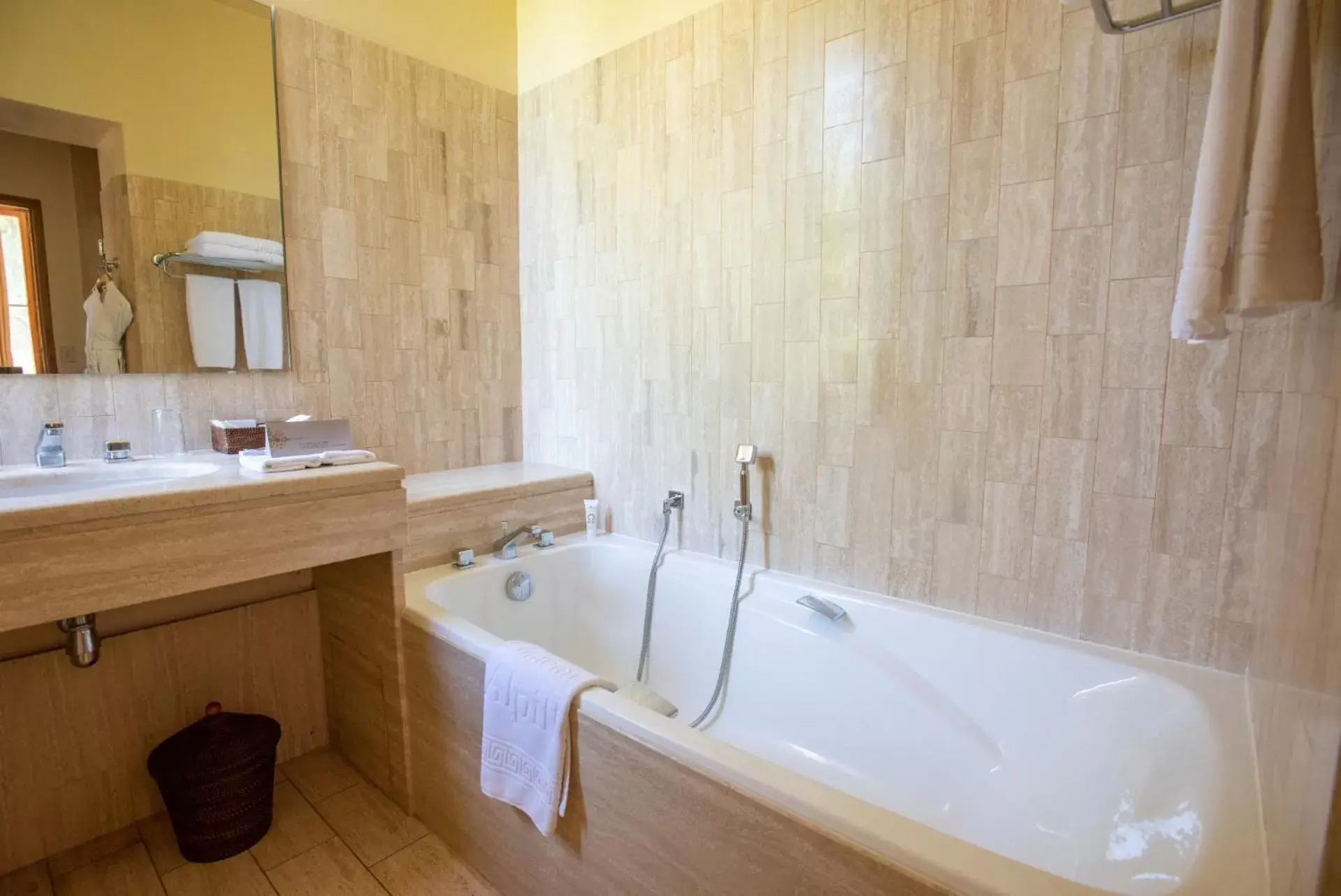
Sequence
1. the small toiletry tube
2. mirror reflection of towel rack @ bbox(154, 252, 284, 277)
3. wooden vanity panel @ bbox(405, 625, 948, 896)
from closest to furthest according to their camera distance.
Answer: wooden vanity panel @ bbox(405, 625, 948, 896) → mirror reflection of towel rack @ bbox(154, 252, 284, 277) → the small toiletry tube

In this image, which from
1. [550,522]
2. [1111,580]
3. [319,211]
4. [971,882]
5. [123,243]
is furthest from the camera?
[550,522]

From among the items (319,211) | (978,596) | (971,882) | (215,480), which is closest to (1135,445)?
(978,596)

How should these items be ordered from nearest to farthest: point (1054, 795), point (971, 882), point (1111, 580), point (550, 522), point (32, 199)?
point (971, 882) < point (1054, 795) < point (1111, 580) < point (32, 199) < point (550, 522)

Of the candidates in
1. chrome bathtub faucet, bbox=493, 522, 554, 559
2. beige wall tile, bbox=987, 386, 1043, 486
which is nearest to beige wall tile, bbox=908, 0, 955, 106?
beige wall tile, bbox=987, 386, 1043, 486

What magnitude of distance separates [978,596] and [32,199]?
264 cm

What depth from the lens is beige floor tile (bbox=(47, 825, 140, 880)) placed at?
5.56 feet

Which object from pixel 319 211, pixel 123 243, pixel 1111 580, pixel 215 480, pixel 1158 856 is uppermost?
pixel 319 211

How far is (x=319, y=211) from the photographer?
2197 millimetres

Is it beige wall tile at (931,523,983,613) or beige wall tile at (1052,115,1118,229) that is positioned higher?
beige wall tile at (1052,115,1118,229)

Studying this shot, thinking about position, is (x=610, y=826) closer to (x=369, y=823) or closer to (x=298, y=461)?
(x=369, y=823)

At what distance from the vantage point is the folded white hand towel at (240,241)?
1958mm

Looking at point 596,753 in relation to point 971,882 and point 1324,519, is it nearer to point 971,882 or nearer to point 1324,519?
point 971,882

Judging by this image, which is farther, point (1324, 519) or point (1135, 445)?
point (1135, 445)

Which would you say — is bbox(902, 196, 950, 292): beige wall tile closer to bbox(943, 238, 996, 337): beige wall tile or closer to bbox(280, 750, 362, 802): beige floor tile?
bbox(943, 238, 996, 337): beige wall tile
